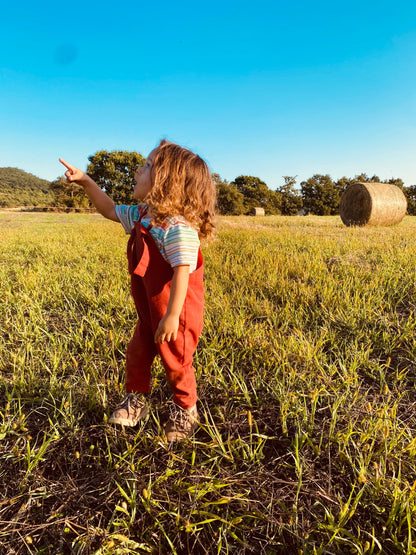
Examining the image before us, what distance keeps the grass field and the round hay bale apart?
28.4 feet

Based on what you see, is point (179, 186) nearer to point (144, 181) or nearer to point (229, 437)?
point (144, 181)

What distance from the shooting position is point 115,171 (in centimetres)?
4044

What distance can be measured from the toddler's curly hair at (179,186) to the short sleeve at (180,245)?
115mm

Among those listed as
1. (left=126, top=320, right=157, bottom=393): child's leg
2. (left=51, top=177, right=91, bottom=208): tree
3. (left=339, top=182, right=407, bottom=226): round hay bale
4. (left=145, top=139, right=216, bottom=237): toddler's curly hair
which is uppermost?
(left=51, top=177, right=91, bottom=208): tree

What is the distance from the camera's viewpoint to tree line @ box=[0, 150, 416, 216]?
130 ft

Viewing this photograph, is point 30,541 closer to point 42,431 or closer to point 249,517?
point 42,431

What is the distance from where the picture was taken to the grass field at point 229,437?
1101 millimetres

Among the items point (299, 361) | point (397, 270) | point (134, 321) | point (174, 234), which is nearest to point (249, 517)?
point (299, 361)

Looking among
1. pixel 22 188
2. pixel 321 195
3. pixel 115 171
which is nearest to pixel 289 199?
pixel 321 195

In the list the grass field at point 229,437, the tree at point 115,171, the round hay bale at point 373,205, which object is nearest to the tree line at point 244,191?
the tree at point 115,171

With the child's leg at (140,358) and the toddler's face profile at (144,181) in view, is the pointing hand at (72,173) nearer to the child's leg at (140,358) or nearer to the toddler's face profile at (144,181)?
the toddler's face profile at (144,181)

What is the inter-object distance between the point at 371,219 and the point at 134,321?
10419 millimetres

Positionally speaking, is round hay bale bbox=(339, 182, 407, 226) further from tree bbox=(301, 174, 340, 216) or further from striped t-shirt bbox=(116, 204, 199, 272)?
tree bbox=(301, 174, 340, 216)

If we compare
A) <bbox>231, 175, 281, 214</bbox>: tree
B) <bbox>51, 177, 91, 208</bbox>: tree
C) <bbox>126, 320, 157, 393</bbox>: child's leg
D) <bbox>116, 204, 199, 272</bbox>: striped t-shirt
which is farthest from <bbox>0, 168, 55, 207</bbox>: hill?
<bbox>116, 204, 199, 272</bbox>: striped t-shirt
